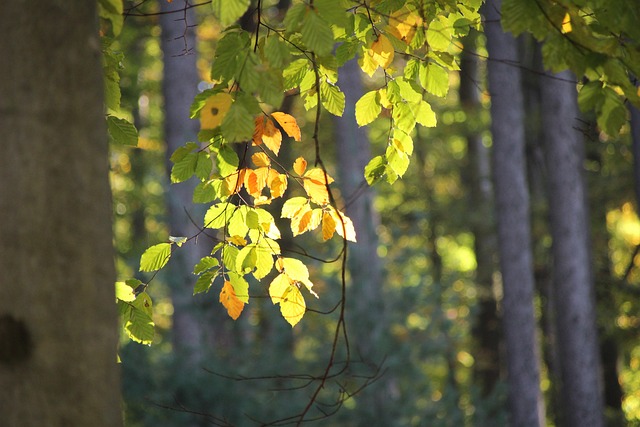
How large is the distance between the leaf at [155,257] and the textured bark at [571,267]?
902 cm

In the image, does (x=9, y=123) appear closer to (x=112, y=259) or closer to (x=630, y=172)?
(x=112, y=259)

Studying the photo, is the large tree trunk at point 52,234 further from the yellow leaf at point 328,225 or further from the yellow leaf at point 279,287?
the yellow leaf at point 328,225

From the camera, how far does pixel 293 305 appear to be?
249 centimetres

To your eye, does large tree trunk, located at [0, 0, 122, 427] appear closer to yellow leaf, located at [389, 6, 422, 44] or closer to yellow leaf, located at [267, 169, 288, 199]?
yellow leaf, located at [267, 169, 288, 199]

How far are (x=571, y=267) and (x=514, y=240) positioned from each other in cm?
89

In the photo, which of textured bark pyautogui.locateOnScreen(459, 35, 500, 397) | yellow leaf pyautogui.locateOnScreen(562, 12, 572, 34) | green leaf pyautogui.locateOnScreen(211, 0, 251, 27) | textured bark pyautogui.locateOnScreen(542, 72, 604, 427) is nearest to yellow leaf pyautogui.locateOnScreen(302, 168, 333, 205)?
green leaf pyautogui.locateOnScreen(211, 0, 251, 27)

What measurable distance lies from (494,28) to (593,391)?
5210 millimetres

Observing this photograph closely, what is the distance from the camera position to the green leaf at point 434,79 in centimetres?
255

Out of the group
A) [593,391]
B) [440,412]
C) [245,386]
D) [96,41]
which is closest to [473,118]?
[593,391]

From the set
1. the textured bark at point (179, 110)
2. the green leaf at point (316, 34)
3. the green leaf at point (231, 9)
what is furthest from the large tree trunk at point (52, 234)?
the textured bark at point (179, 110)

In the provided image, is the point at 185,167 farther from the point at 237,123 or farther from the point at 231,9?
the point at 231,9

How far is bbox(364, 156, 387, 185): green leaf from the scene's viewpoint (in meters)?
2.70

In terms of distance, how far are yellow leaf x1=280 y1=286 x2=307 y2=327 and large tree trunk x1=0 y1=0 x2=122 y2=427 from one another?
0.95 meters

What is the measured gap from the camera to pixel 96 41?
164cm
